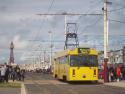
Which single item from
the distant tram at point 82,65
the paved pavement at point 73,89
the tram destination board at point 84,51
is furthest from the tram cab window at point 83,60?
the paved pavement at point 73,89

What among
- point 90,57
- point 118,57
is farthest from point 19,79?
point 118,57

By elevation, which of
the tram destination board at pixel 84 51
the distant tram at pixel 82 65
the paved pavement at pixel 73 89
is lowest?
the paved pavement at pixel 73 89

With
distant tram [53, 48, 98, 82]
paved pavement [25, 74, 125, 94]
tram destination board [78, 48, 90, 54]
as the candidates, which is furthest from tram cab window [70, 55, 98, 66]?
paved pavement [25, 74, 125, 94]

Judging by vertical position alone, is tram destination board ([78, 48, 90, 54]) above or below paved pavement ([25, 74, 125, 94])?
above

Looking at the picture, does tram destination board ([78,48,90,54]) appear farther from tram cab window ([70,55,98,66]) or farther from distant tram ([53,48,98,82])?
tram cab window ([70,55,98,66])

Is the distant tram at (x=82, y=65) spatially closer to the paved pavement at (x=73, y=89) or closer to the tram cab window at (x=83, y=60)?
the tram cab window at (x=83, y=60)

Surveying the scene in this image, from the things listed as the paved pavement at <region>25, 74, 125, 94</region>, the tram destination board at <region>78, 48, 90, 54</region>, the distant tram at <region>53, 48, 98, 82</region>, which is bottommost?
the paved pavement at <region>25, 74, 125, 94</region>

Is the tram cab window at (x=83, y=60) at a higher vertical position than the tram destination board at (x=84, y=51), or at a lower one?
lower

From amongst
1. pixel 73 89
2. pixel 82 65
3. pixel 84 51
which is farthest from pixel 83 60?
pixel 73 89

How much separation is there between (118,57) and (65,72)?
4198 centimetres

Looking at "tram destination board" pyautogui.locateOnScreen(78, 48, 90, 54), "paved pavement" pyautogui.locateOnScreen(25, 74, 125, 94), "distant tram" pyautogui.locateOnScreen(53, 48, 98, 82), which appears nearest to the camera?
"paved pavement" pyautogui.locateOnScreen(25, 74, 125, 94)

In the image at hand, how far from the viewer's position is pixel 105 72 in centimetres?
4669

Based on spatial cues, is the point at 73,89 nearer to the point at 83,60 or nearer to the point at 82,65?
the point at 82,65

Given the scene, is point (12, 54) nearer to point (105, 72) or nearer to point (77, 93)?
point (105, 72)
